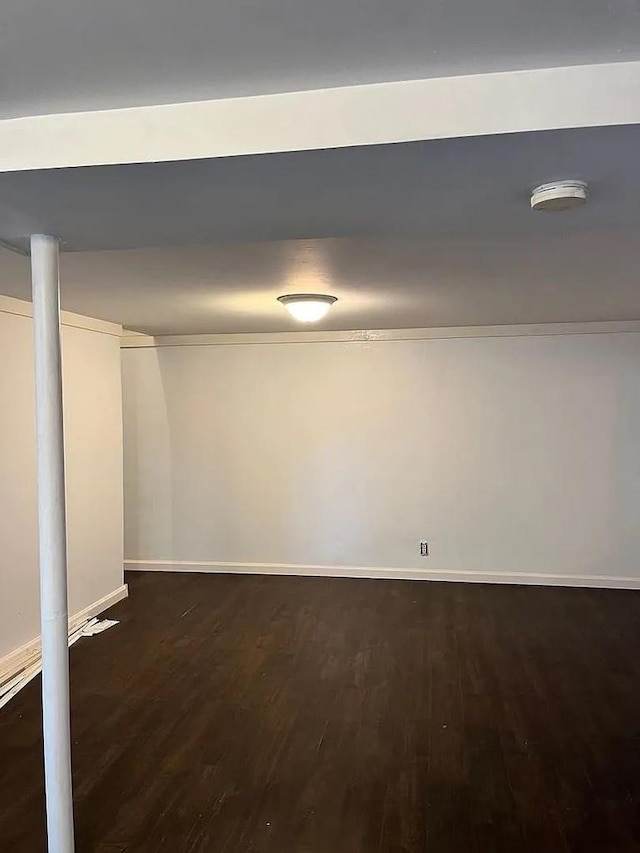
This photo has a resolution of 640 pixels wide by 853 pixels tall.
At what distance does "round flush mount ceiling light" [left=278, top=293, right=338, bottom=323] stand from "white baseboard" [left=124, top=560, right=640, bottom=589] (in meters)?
2.74

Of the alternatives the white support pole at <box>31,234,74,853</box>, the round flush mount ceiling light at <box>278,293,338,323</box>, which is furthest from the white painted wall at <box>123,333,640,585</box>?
the white support pole at <box>31,234,74,853</box>

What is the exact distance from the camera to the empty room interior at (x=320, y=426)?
1316 millimetres

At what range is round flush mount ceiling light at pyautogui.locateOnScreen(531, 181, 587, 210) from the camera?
5.30ft

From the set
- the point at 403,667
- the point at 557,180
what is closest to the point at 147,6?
the point at 557,180

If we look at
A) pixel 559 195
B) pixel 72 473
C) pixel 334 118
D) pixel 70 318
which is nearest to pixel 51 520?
pixel 334 118

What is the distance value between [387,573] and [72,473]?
269 cm

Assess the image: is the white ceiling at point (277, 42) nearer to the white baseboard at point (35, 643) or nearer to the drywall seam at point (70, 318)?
the drywall seam at point (70, 318)

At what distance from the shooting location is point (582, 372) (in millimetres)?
5480

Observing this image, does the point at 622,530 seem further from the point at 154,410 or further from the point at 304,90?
the point at 304,90

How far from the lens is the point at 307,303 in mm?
3668

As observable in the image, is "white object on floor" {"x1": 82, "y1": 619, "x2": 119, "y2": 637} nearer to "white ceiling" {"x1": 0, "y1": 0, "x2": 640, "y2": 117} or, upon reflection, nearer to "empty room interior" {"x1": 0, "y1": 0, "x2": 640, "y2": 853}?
"empty room interior" {"x1": 0, "y1": 0, "x2": 640, "y2": 853}

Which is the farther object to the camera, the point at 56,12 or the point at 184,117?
the point at 184,117

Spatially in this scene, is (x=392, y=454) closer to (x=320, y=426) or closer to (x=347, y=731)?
(x=320, y=426)

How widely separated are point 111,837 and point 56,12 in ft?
8.20
